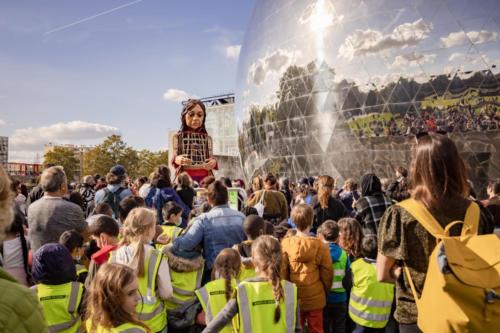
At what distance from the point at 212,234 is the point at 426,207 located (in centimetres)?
254

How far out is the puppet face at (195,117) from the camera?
9961 millimetres

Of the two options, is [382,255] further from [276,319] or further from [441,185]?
[276,319]

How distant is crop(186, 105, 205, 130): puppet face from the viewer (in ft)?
32.7

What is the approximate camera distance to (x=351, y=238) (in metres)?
5.03

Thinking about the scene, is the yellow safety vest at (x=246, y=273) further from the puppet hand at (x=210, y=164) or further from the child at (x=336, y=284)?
the puppet hand at (x=210, y=164)

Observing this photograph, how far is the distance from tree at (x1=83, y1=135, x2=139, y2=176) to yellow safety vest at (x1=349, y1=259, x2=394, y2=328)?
5862 cm

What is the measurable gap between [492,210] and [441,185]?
4477mm

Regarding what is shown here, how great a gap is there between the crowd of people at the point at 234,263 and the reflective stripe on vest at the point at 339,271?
0.01 metres

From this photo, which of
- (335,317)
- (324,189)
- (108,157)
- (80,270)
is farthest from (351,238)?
(108,157)

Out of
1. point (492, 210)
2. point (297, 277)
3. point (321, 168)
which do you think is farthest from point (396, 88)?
point (297, 277)

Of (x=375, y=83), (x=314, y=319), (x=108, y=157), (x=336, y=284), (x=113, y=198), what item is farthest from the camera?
(x=108, y=157)

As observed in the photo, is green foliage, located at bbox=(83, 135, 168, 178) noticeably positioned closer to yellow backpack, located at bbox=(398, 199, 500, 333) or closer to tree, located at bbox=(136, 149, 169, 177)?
tree, located at bbox=(136, 149, 169, 177)

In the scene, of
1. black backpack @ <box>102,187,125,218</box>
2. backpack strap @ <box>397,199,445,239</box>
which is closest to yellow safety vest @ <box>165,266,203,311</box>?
backpack strap @ <box>397,199,445,239</box>

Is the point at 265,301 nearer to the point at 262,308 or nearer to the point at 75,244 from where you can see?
the point at 262,308
